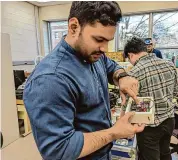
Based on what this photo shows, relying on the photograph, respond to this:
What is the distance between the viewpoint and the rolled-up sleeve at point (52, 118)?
1.97ft

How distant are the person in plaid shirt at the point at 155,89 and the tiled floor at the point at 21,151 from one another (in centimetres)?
88

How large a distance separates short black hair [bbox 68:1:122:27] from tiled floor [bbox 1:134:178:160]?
193 cm

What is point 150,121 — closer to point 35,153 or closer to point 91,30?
Answer: point 91,30

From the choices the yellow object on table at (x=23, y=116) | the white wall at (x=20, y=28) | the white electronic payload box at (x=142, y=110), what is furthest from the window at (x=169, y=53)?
the white electronic payload box at (x=142, y=110)

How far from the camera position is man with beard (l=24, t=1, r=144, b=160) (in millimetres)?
604

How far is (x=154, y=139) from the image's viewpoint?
1664mm

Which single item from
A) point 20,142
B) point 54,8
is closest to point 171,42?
point 54,8

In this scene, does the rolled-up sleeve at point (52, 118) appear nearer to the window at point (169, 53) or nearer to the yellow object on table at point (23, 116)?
the yellow object on table at point (23, 116)

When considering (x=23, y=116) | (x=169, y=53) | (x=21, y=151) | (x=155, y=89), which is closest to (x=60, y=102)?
(x=155, y=89)

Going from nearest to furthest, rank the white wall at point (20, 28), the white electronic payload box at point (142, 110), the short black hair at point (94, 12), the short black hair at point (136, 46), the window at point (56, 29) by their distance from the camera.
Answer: the short black hair at point (94, 12), the white electronic payload box at point (142, 110), the short black hair at point (136, 46), the white wall at point (20, 28), the window at point (56, 29)

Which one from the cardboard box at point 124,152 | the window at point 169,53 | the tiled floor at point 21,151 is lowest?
the tiled floor at point 21,151

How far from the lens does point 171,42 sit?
4363 millimetres

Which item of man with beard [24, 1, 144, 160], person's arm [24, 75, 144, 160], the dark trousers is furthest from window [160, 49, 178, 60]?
person's arm [24, 75, 144, 160]

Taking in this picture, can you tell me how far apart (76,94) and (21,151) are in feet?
6.32
